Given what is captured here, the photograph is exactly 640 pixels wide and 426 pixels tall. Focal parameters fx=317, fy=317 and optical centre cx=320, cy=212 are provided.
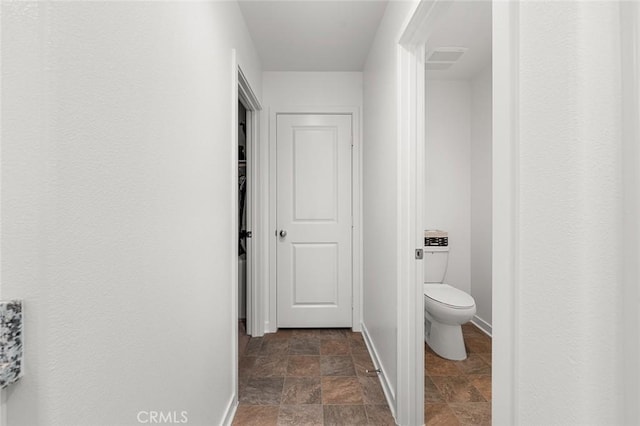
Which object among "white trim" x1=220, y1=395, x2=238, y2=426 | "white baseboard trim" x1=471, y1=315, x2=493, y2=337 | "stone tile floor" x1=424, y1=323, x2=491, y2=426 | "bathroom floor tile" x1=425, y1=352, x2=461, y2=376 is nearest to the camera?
"white trim" x1=220, y1=395, x2=238, y2=426

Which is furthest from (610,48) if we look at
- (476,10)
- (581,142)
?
(476,10)

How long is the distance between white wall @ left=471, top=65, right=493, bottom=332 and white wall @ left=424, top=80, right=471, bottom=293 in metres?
0.06

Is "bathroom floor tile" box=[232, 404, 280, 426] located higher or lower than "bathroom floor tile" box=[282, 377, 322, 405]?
lower

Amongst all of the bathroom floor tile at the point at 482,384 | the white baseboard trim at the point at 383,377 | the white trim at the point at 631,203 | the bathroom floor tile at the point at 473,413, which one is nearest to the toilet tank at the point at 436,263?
the white baseboard trim at the point at 383,377

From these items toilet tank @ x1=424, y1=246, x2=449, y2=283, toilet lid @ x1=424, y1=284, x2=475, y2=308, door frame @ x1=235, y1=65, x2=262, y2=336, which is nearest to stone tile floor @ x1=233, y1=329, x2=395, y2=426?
door frame @ x1=235, y1=65, x2=262, y2=336

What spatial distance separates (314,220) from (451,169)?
4.89 feet

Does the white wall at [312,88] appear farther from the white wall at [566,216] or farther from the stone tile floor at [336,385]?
the white wall at [566,216]

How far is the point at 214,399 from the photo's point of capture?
4.93 feet

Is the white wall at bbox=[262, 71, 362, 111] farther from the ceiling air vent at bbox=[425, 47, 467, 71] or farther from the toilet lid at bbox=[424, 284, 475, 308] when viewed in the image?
the toilet lid at bbox=[424, 284, 475, 308]

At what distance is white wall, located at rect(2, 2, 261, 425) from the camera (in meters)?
0.55

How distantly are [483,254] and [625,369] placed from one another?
8.88 ft

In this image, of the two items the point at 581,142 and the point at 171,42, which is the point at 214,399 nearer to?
the point at 171,42

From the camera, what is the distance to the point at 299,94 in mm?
3043

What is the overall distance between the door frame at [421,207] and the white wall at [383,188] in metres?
0.08
